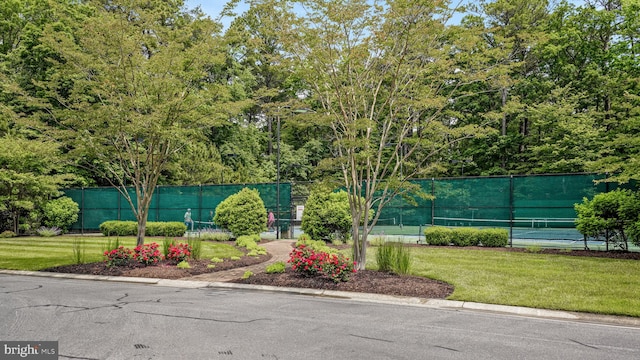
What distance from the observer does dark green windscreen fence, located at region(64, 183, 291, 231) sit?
76.5 ft

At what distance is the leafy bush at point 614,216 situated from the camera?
13.0 m

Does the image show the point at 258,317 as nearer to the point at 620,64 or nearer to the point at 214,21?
the point at 214,21

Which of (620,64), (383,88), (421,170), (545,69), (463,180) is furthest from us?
(545,69)

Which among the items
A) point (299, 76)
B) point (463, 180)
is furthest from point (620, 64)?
Answer: point (299, 76)

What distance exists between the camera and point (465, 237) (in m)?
16.6

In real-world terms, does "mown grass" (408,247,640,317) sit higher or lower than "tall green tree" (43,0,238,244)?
lower

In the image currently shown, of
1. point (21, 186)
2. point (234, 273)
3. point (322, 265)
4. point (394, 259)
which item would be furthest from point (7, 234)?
point (394, 259)

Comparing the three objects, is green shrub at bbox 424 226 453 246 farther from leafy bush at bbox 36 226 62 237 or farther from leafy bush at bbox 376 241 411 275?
leafy bush at bbox 36 226 62 237

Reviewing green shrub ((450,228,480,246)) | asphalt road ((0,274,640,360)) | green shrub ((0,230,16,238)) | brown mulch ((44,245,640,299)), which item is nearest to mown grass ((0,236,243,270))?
brown mulch ((44,245,640,299))

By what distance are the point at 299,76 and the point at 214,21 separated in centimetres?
386

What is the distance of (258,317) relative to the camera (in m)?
6.74

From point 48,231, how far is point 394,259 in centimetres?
2301

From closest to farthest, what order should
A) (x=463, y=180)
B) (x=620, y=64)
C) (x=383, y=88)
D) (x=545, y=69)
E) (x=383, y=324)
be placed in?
(x=383, y=324)
(x=383, y=88)
(x=463, y=180)
(x=620, y=64)
(x=545, y=69)

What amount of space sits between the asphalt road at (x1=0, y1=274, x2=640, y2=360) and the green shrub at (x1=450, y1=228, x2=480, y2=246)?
32.2 feet
